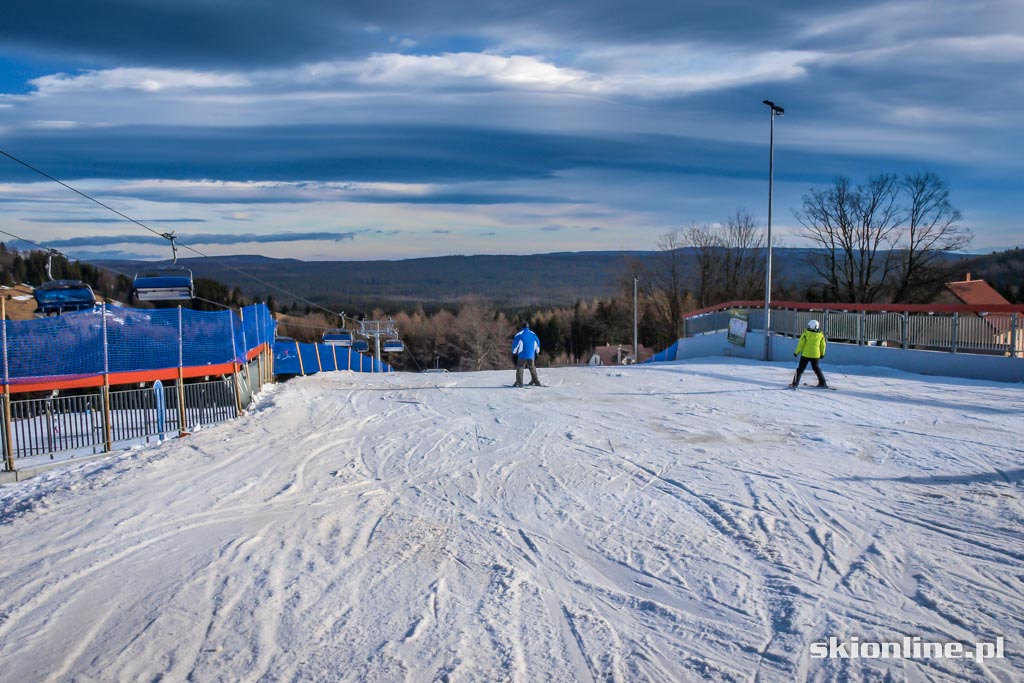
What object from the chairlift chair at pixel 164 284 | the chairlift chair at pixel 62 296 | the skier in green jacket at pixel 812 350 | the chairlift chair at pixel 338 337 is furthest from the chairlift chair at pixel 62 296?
the chairlift chair at pixel 338 337

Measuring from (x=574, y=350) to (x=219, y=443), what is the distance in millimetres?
114795

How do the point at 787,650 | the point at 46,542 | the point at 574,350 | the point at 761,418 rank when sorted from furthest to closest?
the point at 574,350 → the point at 761,418 → the point at 46,542 → the point at 787,650

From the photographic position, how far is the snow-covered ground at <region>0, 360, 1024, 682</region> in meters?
5.05

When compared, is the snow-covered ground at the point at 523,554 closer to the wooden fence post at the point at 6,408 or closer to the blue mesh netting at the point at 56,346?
the wooden fence post at the point at 6,408

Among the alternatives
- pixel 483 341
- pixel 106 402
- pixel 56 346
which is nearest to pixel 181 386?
pixel 106 402

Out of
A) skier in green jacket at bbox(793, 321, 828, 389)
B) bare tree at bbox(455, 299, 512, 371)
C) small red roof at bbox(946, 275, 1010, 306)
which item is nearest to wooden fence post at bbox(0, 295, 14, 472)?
skier in green jacket at bbox(793, 321, 828, 389)

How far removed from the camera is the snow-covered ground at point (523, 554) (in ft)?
16.6

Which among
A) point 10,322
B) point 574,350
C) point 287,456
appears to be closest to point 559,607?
point 287,456

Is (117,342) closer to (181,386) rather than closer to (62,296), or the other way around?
(181,386)

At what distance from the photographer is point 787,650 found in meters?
5.00

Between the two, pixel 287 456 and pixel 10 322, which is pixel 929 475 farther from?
pixel 10 322

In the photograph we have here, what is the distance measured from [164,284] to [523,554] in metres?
19.8

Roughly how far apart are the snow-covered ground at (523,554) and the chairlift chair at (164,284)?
40.6 ft

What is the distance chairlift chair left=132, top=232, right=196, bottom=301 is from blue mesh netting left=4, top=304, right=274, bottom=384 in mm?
7296
